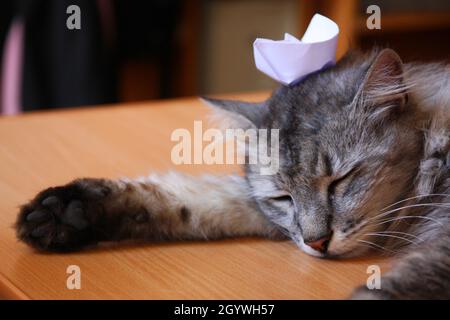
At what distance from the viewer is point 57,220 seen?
961 mm

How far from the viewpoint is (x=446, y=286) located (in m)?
0.79

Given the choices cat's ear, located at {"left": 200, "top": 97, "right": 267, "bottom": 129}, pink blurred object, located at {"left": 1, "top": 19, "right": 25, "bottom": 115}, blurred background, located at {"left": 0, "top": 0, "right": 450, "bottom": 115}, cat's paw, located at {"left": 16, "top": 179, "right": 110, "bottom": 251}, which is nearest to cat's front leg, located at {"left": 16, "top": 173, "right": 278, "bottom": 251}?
cat's paw, located at {"left": 16, "top": 179, "right": 110, "bottom": 251}

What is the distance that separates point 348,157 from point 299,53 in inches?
7.1

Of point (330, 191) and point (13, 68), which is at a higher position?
point (13, 68)

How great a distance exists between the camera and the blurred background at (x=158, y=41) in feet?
7.61

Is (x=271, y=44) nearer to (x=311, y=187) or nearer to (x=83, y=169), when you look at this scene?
(x=311, y=187)

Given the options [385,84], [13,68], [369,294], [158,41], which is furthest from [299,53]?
[158,41]

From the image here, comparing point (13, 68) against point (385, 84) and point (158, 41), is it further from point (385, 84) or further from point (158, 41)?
point (385, 84)

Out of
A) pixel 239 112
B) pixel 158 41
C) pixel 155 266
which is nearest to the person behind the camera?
pixel 155 266

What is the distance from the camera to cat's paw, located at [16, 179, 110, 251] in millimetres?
958

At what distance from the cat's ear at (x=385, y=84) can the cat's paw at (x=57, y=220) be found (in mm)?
452

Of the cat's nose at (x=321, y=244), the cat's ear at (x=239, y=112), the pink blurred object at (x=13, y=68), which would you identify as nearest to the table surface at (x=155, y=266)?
the cat's nose at (x=321, y=244)

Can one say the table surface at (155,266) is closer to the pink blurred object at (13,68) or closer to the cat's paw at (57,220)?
the cat's paw at (57,220)
